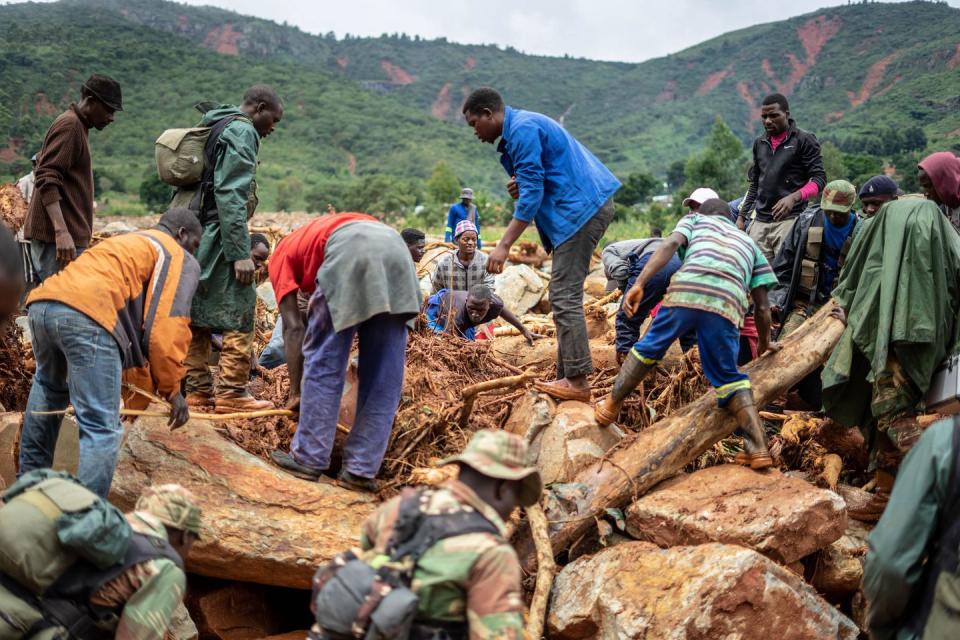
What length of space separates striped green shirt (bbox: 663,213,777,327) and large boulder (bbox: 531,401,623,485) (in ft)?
3.19

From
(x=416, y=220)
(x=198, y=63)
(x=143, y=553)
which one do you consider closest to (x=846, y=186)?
(x=143, y=553)

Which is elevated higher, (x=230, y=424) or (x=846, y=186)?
(x=846, y=186)

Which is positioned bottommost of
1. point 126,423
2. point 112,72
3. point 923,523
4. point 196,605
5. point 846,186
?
point 196,605

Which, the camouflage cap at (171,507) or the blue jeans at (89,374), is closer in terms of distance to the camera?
the camouflage cap at (171,507)

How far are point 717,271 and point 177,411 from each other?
300 cm

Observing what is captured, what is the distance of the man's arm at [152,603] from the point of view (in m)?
2.99

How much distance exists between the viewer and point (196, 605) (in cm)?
472

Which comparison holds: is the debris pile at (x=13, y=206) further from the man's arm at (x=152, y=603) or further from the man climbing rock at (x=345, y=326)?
the man's arm at (x=152, y=603)

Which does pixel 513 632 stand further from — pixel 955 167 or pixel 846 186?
pixel 846 186

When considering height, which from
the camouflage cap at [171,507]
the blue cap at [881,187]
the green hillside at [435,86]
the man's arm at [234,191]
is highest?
the green hillside at [435,86]

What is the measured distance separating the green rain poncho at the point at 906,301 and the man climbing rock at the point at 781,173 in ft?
6.19

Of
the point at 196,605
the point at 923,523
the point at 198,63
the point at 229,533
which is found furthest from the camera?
the point at 198,63

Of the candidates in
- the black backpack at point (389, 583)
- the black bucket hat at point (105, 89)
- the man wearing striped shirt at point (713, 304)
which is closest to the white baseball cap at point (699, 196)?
the man wearing striped shirt at point (713, 304)

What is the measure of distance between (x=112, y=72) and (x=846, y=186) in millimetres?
58695
